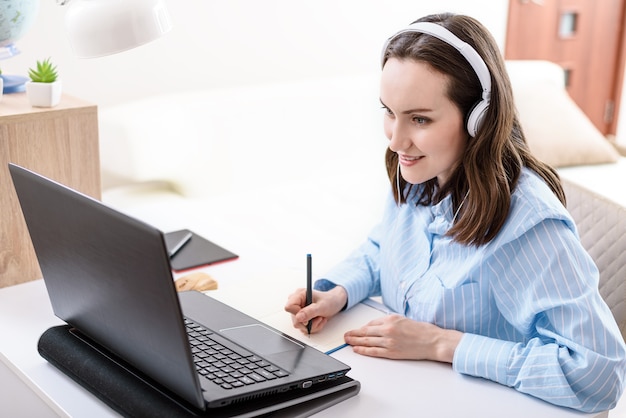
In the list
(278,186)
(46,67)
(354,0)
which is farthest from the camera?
(354,0)

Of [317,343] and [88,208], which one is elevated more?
[88,208]

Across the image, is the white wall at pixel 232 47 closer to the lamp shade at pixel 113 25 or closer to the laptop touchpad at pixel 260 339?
the lamp shade at pixel 113 25

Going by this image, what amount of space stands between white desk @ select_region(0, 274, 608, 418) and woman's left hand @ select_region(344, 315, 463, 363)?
0.04 ft

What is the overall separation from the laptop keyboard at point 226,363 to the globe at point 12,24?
0.74 meters

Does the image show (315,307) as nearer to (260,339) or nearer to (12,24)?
(260,339)

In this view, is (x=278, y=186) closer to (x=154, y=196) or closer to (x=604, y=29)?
(x=154, y=196)

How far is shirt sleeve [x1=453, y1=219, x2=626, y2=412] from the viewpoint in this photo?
1.08 meters

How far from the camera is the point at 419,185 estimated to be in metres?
1.39

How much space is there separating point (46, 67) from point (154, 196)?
0.90m

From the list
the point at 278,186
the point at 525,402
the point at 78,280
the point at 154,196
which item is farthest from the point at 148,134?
the point at 525,402

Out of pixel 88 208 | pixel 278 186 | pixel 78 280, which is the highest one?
pixel 88 208

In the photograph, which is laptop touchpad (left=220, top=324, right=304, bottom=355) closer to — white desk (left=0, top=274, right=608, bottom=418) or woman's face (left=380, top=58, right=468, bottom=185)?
white desk (left=0, top=274, right=608, bottom=418)

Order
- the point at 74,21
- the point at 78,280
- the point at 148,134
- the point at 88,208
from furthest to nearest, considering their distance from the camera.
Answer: the point at 148,134 < the point at 74,21 < the point at 78,280 < the point at 88,208

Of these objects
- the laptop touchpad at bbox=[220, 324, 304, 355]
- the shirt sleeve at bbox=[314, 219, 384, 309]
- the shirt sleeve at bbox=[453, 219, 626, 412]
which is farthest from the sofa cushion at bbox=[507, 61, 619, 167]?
the laptop touchpad at bbox=[220, 324, 304, 355]
